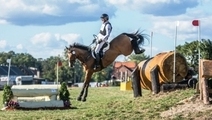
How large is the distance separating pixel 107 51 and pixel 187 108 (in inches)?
301

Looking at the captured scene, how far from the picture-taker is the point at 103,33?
17.5 m

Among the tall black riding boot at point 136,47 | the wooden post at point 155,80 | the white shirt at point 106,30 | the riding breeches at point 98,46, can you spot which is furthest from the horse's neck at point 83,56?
the wooden post at point 155,80

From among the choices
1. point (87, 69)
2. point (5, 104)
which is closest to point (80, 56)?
point (87, 69)

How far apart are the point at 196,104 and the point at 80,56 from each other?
311 inches

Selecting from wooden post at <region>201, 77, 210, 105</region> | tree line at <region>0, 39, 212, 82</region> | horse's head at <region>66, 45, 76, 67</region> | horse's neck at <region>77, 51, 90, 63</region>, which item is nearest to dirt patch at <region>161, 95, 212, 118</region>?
wooden post at <region>201, 77, 210, 105</region>

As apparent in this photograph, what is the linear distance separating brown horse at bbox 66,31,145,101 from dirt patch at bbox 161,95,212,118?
700cm

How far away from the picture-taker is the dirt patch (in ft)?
34.9

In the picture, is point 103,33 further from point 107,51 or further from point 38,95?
point 38,95

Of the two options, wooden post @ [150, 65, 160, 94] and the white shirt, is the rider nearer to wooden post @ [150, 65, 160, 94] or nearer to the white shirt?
the white shirt

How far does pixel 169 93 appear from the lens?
1362 centimetres

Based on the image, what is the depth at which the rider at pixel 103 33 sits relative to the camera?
17.2 metres

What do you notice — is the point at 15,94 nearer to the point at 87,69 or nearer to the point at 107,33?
the point at 87,69

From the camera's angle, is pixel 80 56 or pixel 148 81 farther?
pixel 80 56

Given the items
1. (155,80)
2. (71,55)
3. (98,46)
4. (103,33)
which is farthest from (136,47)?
(155,80)
